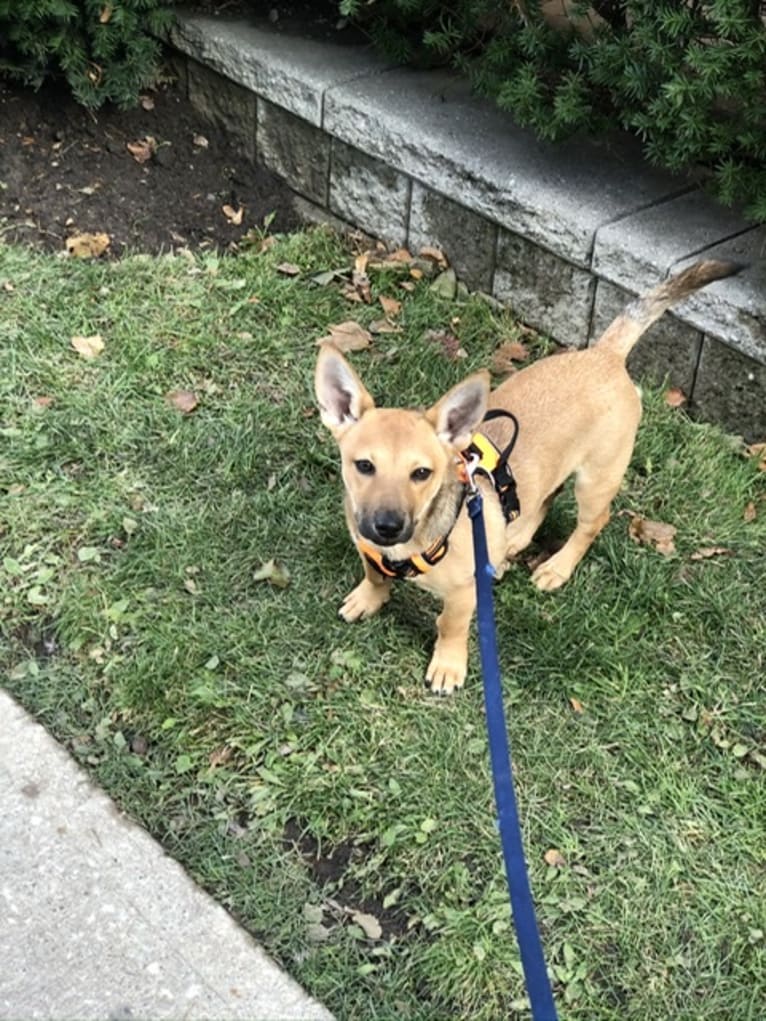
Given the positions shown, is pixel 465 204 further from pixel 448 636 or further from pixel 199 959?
pixel 199 959

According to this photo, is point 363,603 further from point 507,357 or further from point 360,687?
point 507,357

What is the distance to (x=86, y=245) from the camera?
5609 mm

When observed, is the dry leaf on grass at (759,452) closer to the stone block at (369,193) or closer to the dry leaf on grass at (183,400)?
the stone block at (369,193)

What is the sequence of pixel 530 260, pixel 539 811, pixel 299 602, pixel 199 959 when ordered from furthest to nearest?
pixel 530 260, pixel 299 602, pixel 539 811, pixel 199 959

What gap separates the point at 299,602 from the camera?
4.05 meters

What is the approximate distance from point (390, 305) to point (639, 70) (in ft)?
4.93

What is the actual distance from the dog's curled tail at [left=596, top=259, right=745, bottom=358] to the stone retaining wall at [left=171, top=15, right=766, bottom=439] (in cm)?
58

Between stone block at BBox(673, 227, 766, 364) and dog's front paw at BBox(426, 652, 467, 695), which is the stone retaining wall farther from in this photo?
A: dog's front paw at BBox(426, 652, 467, 695)

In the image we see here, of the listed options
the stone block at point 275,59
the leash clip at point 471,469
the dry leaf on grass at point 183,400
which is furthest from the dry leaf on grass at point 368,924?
the stone block at point 275,59

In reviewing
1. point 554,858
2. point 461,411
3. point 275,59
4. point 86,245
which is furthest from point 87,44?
point 554,858

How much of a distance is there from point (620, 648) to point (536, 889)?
0.97m

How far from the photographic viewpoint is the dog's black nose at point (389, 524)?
3.18 meters

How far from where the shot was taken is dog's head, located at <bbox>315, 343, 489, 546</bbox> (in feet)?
10.6

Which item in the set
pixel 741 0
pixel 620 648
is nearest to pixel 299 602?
pixel 620 648
